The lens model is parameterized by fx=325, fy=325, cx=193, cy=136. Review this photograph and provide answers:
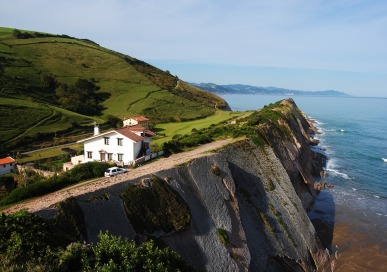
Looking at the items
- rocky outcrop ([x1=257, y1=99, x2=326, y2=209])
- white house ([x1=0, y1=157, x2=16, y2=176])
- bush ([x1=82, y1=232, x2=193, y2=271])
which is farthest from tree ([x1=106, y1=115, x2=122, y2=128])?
bush ([x1=82, y1=232, x2=193, y2=271])

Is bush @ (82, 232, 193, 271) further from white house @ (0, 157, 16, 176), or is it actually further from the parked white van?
white house @ (0, 157, 16, 176)

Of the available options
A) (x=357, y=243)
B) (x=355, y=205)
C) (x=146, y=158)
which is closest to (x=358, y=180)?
(x=355, y=205)

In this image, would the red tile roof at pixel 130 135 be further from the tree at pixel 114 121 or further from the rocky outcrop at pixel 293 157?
the tree at pixel 114 121

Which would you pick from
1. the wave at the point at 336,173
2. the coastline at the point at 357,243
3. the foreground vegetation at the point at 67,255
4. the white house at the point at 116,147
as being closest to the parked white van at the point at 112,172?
the white house at the point at 116,147

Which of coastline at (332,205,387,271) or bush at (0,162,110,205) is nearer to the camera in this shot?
bush at (0,162,110,205)

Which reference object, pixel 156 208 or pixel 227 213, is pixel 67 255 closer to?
pixel 156 208
